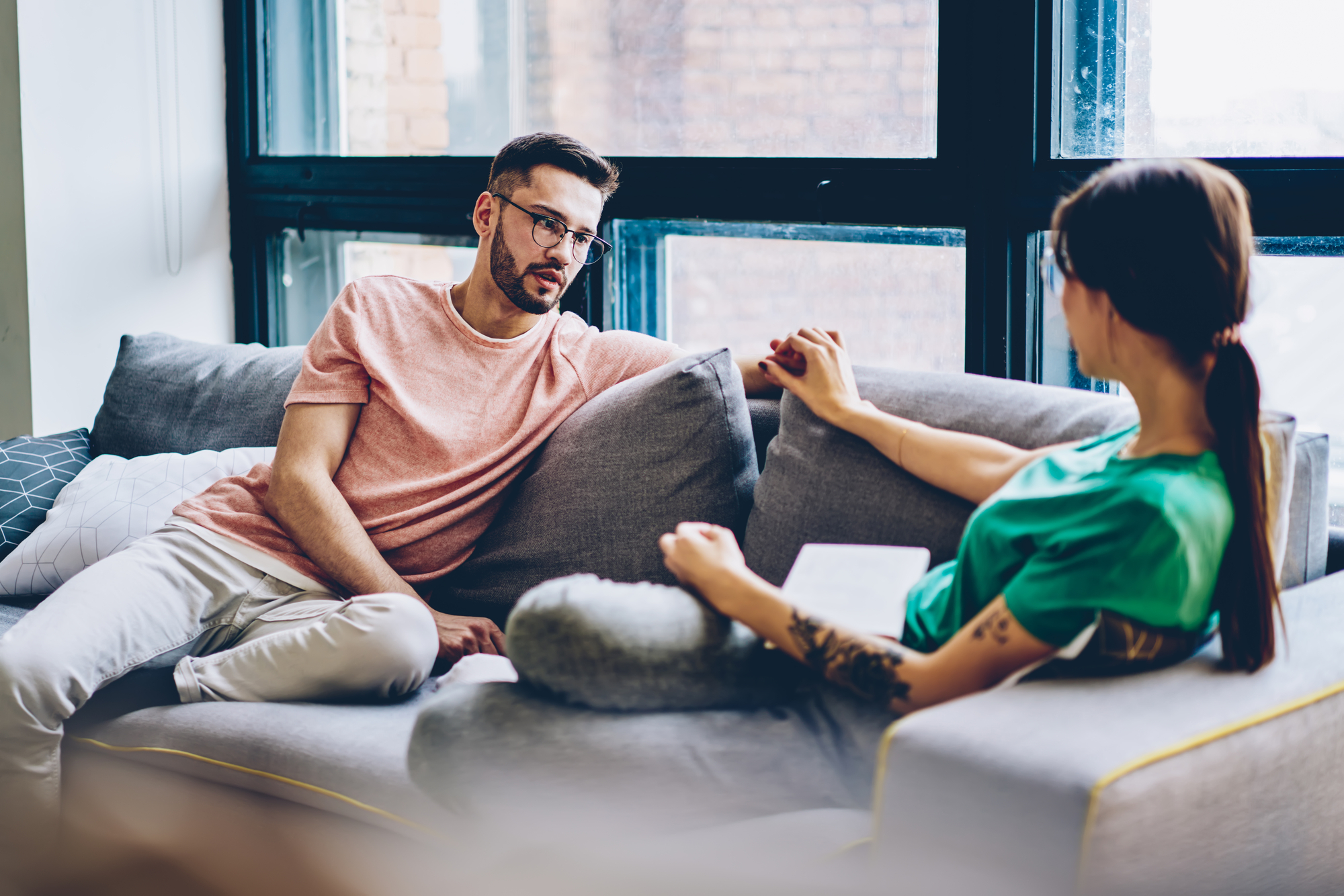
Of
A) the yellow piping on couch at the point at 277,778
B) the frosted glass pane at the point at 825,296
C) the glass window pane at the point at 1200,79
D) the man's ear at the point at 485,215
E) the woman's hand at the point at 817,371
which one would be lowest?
the yellow piping on couch at the point at 277,778

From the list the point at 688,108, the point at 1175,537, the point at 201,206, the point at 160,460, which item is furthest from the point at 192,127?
the point at 1175,537

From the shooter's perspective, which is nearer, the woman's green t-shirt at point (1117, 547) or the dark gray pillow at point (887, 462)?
the woman's green t-shirt at point (1117, 547)

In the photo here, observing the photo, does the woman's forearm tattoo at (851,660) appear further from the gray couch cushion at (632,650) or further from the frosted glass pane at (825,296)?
the frosted glass pane at (825,296)

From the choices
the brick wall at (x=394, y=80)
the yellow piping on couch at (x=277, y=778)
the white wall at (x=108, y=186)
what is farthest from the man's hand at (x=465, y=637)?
the white wall at (x=108, y=186)

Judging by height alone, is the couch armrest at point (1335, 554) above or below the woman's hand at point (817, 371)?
below

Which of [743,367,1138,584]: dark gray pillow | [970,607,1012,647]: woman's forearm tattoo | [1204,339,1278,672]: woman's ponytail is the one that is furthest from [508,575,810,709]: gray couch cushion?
[1204,339,1278,672]: woman's ponytail

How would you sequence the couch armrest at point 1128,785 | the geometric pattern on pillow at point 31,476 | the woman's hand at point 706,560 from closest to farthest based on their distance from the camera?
the couch armrest at point 1128,785 → the woman's hand at point 706,560 → the geometric pattern on pillow at point 31,476

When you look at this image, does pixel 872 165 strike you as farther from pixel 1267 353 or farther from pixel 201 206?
pixel 201 206

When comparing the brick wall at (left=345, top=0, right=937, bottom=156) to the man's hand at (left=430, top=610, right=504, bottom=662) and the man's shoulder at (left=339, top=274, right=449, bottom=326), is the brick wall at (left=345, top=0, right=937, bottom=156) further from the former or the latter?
the man's hand at (left=430, top=610, right=504, bottom=662)

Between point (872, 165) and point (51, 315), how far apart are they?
204cm

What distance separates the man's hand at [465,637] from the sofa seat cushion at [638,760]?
1.64 ft

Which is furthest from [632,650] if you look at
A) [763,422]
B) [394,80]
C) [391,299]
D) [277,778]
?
[394,80]

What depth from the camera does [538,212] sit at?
77.0 inches

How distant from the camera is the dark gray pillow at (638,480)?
5.77ft
